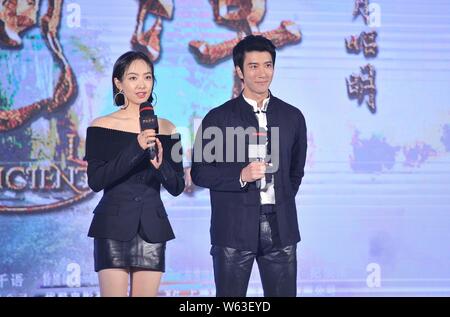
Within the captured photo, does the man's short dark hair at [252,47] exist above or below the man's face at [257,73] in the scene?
above

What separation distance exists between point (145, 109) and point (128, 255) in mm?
553

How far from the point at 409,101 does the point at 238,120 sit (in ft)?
4.60

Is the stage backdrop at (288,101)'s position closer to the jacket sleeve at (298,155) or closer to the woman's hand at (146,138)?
the jacket sleeve at (298,155)

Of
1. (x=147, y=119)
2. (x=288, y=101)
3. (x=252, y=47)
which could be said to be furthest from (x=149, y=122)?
(x=288, y=101)

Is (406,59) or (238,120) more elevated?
(406,59)

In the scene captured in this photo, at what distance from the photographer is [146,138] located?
2.78m

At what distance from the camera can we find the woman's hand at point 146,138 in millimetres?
2773

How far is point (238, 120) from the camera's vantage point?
10.2 feet

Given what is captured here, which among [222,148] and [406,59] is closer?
[222,148]

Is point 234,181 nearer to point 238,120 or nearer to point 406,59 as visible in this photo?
point 238,120

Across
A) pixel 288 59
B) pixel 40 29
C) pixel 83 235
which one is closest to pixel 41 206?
pixel 83 235

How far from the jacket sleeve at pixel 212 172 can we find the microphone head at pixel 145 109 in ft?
1.06

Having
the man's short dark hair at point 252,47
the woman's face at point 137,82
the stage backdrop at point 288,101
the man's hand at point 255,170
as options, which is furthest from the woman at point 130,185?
the stage backdrop at point 288,101

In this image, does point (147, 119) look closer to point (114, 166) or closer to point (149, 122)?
point (149, 122)
